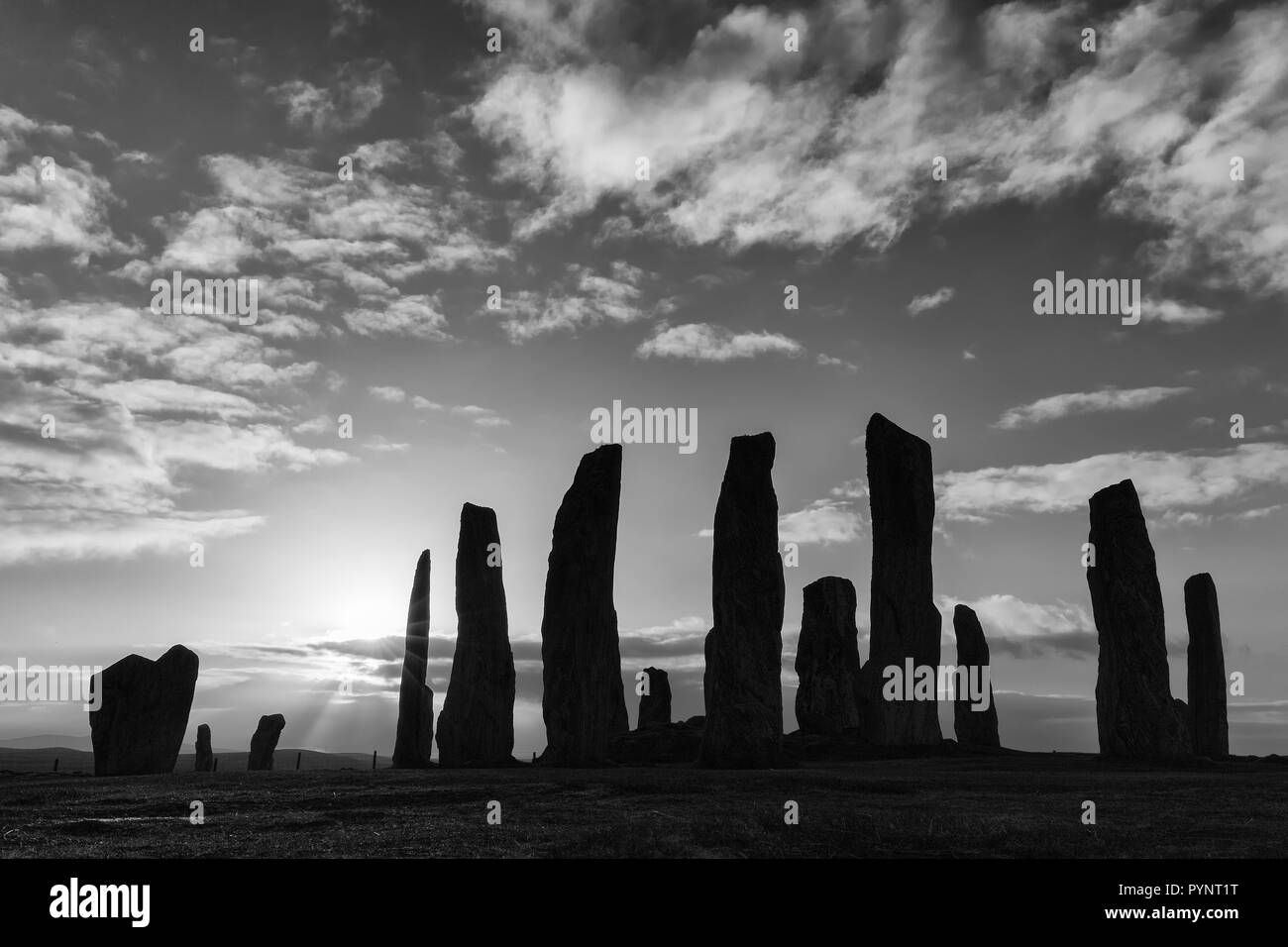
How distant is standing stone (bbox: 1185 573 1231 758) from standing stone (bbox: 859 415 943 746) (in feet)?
30.3

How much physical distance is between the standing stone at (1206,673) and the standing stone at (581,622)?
1905 cm

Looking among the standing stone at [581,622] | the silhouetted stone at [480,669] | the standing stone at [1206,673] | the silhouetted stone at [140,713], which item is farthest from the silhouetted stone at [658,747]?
the standing stone at [1206,673]

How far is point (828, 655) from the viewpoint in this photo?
126ft

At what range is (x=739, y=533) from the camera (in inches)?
903

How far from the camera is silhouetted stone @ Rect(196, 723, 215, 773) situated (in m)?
38.1

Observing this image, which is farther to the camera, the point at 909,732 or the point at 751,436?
the point at 909,732

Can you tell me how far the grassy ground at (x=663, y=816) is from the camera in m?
8.72

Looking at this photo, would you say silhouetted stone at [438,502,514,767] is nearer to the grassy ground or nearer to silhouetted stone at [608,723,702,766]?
silhouetted stone at [608,723,702,766]

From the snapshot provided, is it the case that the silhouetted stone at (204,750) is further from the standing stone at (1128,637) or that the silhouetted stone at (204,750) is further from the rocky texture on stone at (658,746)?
the standing stone at (1128,637)

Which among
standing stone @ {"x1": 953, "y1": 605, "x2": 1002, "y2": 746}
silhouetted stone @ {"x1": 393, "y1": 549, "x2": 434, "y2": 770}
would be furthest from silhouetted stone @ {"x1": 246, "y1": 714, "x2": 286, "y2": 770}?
standing stone @ {"x1": 953, "y1": 605, "x2": 1002, "y2": 746}
